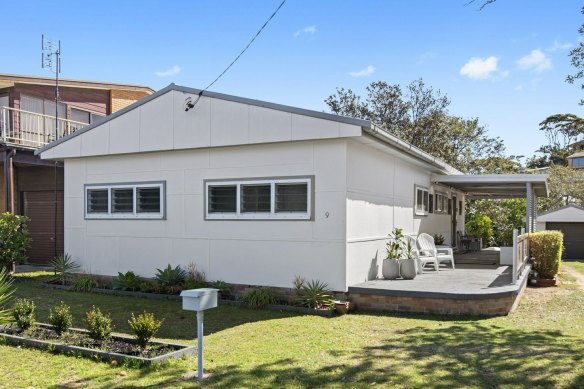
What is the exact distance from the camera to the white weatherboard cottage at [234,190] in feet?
29.4

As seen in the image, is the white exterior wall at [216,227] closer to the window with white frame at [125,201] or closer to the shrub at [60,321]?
the window with white frame at [125,201]

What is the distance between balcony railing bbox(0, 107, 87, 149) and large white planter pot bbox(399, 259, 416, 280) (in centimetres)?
1126

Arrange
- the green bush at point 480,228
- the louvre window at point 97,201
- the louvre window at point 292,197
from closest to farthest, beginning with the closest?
1. the louvre window at point 292,197
2. the louvre window at point 97,201
3. the green bush at point 480,228

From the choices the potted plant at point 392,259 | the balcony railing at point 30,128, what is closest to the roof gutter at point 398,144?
the potted plant at point 392,259

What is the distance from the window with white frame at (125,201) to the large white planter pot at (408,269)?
5.25 meters

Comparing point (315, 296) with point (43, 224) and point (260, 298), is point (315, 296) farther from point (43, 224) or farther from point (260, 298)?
point (43, 224)

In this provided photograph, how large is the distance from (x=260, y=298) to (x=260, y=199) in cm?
190

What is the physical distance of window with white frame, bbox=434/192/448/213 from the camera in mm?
16209

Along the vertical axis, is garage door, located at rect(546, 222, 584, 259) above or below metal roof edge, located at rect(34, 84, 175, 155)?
below

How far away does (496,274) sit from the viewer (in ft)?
36.5

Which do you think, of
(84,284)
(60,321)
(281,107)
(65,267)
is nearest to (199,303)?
(60,321)

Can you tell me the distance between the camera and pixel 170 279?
10305mm

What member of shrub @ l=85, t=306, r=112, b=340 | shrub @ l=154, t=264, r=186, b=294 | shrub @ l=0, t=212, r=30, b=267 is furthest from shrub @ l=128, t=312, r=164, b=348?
shrub @ l=0, t=212, r=30, b=267

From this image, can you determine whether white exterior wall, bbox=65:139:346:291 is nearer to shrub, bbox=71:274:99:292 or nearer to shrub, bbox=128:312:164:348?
shrub, bbox=71:274:99:292
